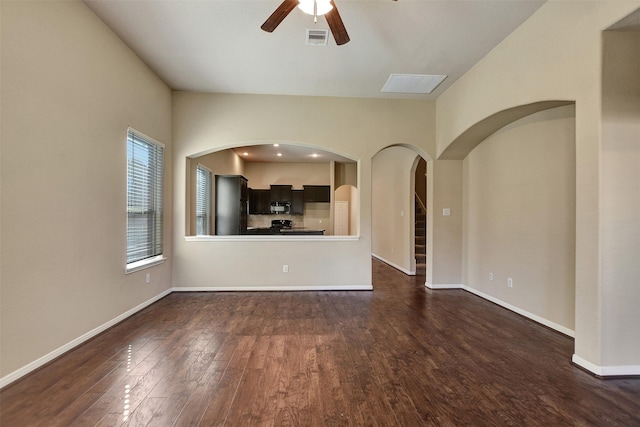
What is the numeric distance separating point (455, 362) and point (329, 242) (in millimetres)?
2611

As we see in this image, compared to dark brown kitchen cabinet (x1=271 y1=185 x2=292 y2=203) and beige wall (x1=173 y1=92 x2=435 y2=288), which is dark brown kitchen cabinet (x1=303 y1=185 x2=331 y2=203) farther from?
beige wall (x1=173 y1=92 x2=435 y2=288)

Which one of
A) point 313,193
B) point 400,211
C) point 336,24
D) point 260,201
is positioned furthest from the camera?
point 313,193

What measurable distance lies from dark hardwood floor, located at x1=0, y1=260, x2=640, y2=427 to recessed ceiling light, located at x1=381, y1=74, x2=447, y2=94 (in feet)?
10.4

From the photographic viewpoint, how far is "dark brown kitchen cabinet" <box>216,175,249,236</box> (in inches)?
240

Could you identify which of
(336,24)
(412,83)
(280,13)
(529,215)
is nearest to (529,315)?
(529,215)

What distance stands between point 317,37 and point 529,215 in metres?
3.22

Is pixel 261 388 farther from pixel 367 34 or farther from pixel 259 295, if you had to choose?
pixel 367 34

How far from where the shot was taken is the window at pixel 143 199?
3.50 m

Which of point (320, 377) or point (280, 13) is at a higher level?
point (280, 13)

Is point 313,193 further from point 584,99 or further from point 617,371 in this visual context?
point 617,371

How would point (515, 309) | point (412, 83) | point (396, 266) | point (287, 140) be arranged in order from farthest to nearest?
point (396, 266), point (287, 140), point (412, 83), point (515, 309)

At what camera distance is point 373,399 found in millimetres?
1910

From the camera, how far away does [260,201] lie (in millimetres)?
8836

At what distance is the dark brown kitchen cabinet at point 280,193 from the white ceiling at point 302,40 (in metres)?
4.67
